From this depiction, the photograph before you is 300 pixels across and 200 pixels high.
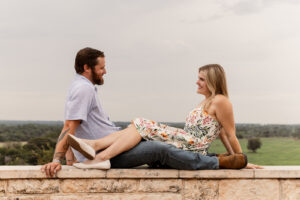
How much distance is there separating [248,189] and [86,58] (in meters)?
2.04

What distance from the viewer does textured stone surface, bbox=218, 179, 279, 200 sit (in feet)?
12.2

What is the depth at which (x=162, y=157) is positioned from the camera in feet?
11.9

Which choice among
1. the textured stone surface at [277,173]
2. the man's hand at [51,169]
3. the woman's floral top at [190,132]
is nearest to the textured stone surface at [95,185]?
the man's hand at [51,169]

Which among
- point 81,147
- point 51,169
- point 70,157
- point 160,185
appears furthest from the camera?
point 70,157

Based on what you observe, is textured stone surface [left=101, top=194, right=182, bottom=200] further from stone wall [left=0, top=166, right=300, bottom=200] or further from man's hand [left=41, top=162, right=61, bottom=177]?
man's hand [left=41, top=162, right=61, bottom=177]

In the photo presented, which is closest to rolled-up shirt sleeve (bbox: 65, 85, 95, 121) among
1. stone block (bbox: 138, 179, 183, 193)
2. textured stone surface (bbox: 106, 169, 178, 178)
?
textured stone surface (bbox: 106, 169, 178, 178)

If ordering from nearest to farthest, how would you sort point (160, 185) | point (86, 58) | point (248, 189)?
point (160, 185), point (248, 189), point (86, 58)

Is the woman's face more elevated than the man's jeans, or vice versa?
the woman's face

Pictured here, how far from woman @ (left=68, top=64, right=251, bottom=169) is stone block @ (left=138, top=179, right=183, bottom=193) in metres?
0.33

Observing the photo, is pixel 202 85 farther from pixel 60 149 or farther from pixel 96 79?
pixel 60 149

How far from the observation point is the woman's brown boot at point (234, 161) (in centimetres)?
370

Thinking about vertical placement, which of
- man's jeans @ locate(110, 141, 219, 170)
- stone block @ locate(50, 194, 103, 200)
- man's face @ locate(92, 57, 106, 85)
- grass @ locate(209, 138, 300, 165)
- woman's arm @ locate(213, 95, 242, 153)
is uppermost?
man's face @ locate(92, 57, 106, 85)

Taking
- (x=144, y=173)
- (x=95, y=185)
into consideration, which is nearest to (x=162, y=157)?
(x=144, y=173)

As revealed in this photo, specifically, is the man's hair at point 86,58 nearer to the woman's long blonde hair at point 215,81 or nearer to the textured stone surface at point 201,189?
the woman's long blonde hair at point 215,81
